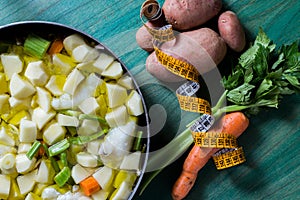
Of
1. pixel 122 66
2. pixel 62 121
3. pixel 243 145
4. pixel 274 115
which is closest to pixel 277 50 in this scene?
pixel 274 115

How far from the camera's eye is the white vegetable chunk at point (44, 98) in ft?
5.07

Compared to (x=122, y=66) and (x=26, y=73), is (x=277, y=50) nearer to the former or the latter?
(x=122, y=66)

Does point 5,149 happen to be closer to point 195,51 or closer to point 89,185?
point 89,185

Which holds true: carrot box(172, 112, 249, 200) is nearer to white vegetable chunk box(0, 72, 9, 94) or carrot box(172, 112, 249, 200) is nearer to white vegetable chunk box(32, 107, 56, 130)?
white vegetable chunk box(32, 107, 56, 130)

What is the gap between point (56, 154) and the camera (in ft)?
5.08

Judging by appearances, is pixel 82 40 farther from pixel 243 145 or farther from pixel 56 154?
pixel 243 145

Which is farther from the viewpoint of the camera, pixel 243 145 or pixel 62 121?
pixel 243 145

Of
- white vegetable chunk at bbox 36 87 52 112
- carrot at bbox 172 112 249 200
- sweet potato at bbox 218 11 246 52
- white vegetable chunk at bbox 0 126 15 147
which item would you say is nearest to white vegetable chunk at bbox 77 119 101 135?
white vegetable chunk at bbox 36 87 52 112

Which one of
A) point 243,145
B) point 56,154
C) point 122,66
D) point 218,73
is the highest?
point 122,66

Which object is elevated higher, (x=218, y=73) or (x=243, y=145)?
(x=218, y=73)

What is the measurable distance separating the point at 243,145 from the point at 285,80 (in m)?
0.28

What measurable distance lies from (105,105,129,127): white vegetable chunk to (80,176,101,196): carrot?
0.63ft

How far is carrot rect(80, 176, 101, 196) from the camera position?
60.6 inches

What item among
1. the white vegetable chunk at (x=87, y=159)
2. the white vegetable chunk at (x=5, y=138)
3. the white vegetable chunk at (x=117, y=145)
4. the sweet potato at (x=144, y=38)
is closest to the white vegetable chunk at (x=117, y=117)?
the white vegetable chunk at (x=117, y=145)
